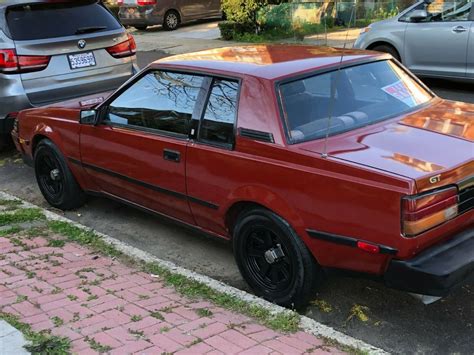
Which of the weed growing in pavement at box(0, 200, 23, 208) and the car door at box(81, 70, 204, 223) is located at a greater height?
the car door at box(81, 70, 204, 223)

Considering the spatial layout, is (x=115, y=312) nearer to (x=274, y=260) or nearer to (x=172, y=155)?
(x=274, y=260)

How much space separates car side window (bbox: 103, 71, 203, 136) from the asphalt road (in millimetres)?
990

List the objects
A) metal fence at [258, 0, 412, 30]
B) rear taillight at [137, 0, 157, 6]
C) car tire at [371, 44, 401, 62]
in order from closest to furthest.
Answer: car tire at [371, 44, 401, 62]
metal fence at [258, 0, 412, 30]
rear taillight at [137, 0, 157, 6]

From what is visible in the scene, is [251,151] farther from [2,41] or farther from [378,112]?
[2,41]

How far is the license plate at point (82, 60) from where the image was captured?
22.1ft

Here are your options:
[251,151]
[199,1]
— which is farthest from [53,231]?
[199,1]

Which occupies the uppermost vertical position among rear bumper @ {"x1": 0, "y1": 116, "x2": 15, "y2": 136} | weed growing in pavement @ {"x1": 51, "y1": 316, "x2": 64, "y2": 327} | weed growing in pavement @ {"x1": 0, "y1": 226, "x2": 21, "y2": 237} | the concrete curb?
rear bumper @ {"x1": 0, "y1": 116, "x2": 15, "y2": 136}

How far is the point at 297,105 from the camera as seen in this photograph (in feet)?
12.1

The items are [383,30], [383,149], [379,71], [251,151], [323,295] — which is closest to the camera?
[383,149]

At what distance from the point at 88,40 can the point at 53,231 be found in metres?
2.87

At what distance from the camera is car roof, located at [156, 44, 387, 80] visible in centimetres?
385

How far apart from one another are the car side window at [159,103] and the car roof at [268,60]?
11 cm

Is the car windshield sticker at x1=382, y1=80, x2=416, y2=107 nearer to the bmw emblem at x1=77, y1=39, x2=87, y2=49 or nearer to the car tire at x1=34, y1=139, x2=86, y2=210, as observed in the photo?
the car tire at x1=34, y1=139, x2=86, y2=210

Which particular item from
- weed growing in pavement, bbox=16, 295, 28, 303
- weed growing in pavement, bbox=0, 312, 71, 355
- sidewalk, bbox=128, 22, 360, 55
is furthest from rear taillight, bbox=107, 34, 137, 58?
sidewalk, bbox=128, 22, 360, 55
